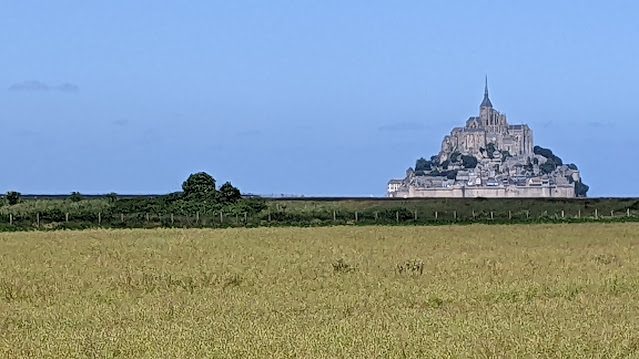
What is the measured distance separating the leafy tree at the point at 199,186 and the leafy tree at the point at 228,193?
0.67 m

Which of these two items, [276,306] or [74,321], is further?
[276,306]

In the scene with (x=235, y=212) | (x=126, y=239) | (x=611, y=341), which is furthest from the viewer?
(x=235, y=212)

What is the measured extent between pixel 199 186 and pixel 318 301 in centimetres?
6213

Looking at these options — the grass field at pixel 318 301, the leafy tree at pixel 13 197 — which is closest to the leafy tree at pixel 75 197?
the leafy tree at pixel 13 197

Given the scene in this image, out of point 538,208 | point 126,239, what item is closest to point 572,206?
point 538,208

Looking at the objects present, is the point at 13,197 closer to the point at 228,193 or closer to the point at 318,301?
the point at 228,193

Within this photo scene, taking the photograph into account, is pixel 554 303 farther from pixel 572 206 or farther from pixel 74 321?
pixel 572 206

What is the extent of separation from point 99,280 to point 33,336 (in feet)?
26.5

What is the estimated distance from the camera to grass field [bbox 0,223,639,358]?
12617 mm

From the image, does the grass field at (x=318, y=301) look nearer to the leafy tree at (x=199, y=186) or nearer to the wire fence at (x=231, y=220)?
the wire fence at (x=231, y=220)

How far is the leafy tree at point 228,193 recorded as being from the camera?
7769 centimetres

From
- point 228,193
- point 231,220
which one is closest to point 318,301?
point 231,220

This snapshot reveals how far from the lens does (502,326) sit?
14.2 meters

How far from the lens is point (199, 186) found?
79.4 metres
